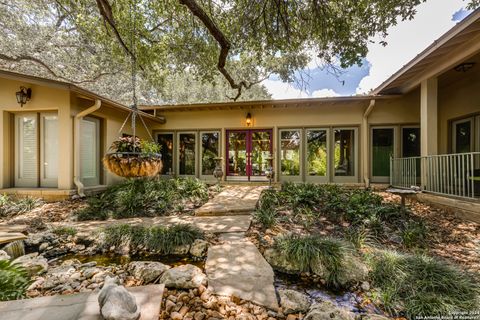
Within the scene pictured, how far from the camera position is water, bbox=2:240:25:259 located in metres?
3.24

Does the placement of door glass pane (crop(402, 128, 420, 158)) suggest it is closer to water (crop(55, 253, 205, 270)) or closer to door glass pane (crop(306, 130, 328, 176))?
door glass pane (crop(306, 130, 328, 176))

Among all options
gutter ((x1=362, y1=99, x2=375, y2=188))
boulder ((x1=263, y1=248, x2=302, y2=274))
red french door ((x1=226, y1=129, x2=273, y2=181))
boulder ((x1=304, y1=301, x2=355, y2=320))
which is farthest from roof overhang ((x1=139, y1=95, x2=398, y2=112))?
boulder ((x1=304, y1=301, x2=355, y2=320))

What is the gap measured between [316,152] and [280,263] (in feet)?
19.7

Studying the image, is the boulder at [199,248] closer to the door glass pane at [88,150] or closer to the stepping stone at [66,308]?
the stepping stone at [66,308]

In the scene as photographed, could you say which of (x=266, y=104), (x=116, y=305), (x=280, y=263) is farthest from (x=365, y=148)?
(x=116, y=305)

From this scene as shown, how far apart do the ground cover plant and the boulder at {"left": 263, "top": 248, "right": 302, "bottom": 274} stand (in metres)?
3.03

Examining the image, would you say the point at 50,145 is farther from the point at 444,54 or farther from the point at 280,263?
the point at 444,54

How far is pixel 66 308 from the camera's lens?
1730mm

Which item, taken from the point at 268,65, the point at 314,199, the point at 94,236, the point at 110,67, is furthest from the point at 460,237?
the point at 110,67

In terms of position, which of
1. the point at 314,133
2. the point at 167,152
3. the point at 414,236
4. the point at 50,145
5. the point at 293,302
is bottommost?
the point at 293,302

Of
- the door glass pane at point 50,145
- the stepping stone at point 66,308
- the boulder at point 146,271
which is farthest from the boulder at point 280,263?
the door glass pane at point 50,145

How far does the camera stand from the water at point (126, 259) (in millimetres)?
3127

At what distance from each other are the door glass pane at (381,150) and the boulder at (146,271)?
7625mm

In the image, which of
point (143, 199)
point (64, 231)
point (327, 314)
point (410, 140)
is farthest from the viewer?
point (410, 140)
